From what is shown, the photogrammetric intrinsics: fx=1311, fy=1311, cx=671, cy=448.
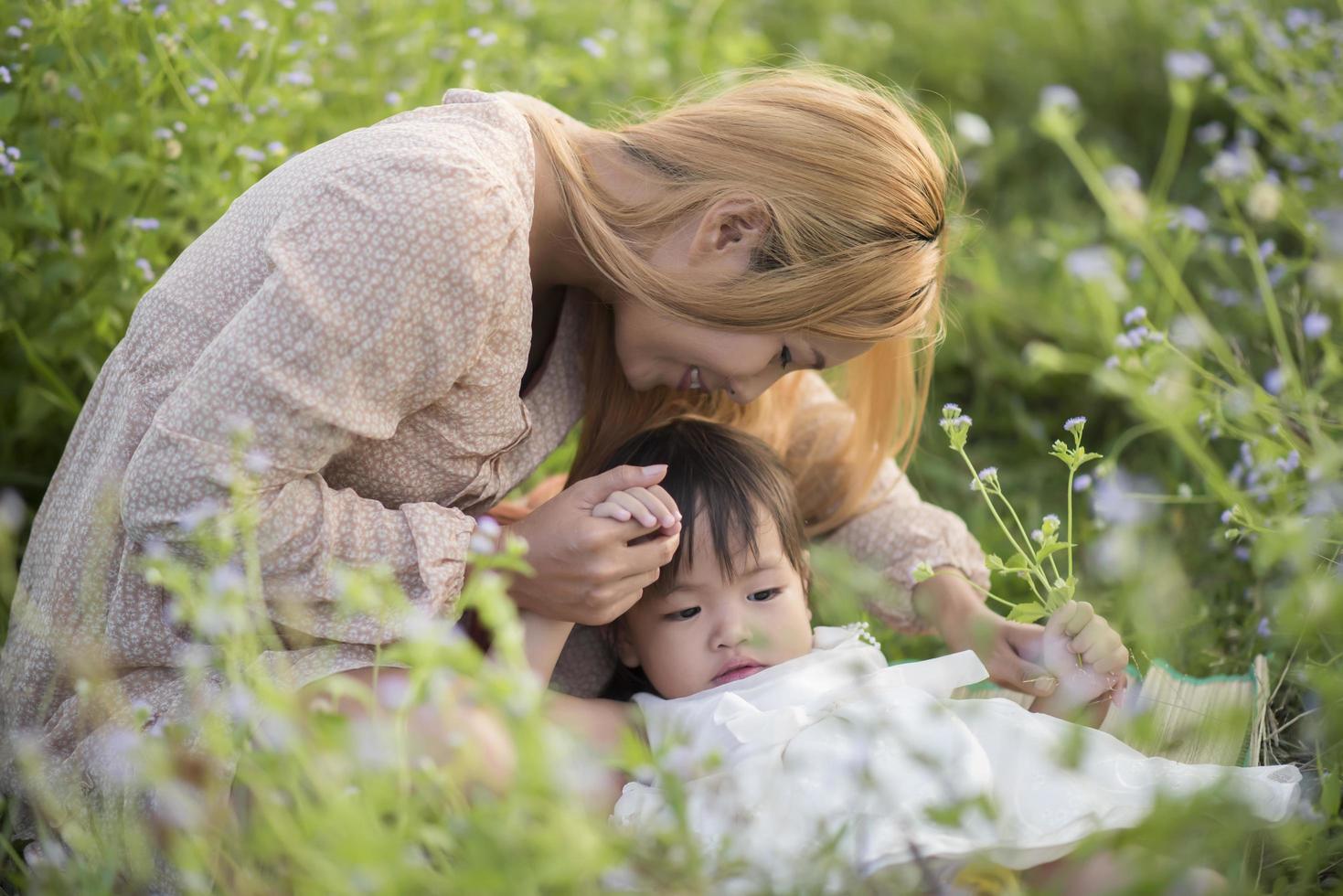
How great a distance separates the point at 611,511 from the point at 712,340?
28cm

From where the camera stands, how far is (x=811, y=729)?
1.59 meters

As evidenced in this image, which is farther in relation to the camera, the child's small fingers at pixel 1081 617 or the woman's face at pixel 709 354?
the woman's face at pixel 709 354

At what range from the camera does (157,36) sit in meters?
2.07

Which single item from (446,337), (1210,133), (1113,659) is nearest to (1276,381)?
(1113,659)

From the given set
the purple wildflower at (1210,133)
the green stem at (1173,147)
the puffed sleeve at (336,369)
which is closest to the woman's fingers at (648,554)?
the puffed sleeve at (336,369)

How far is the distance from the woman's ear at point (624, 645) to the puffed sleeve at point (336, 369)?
37cm

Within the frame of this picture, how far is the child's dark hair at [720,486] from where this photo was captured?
6.07 feet

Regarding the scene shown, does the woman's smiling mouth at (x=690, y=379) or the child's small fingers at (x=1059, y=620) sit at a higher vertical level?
the woman's smiling mouth at (x=690, y=379)

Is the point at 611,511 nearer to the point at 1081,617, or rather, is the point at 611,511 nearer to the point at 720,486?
the point at 720,486

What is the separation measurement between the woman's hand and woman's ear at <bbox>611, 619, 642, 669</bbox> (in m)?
0.18

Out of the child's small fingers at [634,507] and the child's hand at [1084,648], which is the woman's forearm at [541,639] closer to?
the child's small fingers at [634,507]

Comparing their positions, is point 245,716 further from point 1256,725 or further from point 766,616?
point 1256,725

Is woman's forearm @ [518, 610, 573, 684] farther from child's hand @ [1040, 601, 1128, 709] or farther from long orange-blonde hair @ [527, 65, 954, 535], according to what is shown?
child's hand @ [1040, 601, 1128, 709]

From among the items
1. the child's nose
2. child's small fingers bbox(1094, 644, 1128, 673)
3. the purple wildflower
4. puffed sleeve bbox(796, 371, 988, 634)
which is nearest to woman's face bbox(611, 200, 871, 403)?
the child's nose
